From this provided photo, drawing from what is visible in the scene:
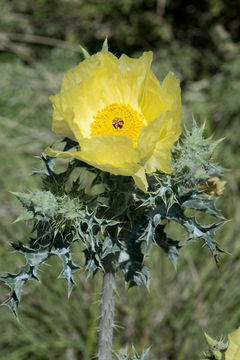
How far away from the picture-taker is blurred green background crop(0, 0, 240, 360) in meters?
2.29

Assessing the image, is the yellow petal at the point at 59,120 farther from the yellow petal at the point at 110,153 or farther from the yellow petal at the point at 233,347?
the yellow petal at the point at 233,347

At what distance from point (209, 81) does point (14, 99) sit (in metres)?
1.39

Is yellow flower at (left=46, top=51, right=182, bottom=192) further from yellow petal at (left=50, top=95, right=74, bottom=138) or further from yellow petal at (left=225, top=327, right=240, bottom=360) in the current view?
yellow petal at (left=225, top=327, right=240, bottom=360)

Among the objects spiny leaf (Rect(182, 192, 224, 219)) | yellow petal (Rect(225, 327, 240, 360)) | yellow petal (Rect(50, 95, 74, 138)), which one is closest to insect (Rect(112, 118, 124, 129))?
yellow petal (Rect(50, 95, 74, 138))

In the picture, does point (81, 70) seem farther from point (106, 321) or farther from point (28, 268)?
point (106, 321)

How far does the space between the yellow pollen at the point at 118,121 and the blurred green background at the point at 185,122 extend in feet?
1.94

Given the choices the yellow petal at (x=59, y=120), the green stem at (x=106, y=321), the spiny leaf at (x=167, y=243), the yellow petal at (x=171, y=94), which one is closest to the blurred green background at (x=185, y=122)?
the green stem at (x=106, y=321)

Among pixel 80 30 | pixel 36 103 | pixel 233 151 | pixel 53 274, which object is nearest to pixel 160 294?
pixel 53 274

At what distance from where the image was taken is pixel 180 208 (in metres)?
1.13

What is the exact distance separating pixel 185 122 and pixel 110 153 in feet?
7.13

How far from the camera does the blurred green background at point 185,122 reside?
7.50 feet

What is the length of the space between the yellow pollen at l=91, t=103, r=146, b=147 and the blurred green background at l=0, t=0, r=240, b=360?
23.3 inches

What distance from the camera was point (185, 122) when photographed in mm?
3135

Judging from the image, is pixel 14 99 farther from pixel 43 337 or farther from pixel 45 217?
pixel 45 217
